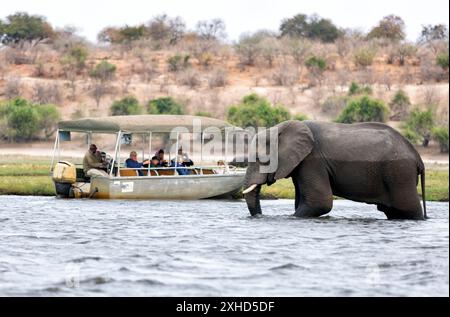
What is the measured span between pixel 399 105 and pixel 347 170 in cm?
2649

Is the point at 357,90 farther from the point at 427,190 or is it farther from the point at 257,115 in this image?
the point at 427,190

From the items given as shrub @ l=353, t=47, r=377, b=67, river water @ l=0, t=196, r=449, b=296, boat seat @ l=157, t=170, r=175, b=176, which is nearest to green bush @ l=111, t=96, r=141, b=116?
shrub @ l=353, t=47, r=377, b=67

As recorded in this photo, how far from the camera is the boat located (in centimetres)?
2441

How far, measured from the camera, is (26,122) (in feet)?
135

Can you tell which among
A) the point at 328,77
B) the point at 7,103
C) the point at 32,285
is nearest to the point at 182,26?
the point at 328,77

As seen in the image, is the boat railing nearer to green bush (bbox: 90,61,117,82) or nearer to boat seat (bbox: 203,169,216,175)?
boat seat (bbox: 203,169,216,175)

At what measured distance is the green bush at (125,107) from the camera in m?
44.6

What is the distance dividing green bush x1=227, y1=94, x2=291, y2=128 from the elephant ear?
22099 millimetres

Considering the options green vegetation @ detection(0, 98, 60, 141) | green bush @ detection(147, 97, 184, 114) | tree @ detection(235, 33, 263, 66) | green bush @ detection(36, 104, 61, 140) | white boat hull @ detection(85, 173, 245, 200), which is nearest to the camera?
white boat hull @ detection(85, 173, 245, 200)

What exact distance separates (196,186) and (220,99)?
2320 centimetres

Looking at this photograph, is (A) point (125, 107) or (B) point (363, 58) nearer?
(A) point (125, 107)

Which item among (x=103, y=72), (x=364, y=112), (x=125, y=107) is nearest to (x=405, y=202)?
(x=364, y=112)

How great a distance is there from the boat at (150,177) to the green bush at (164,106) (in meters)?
18.7
